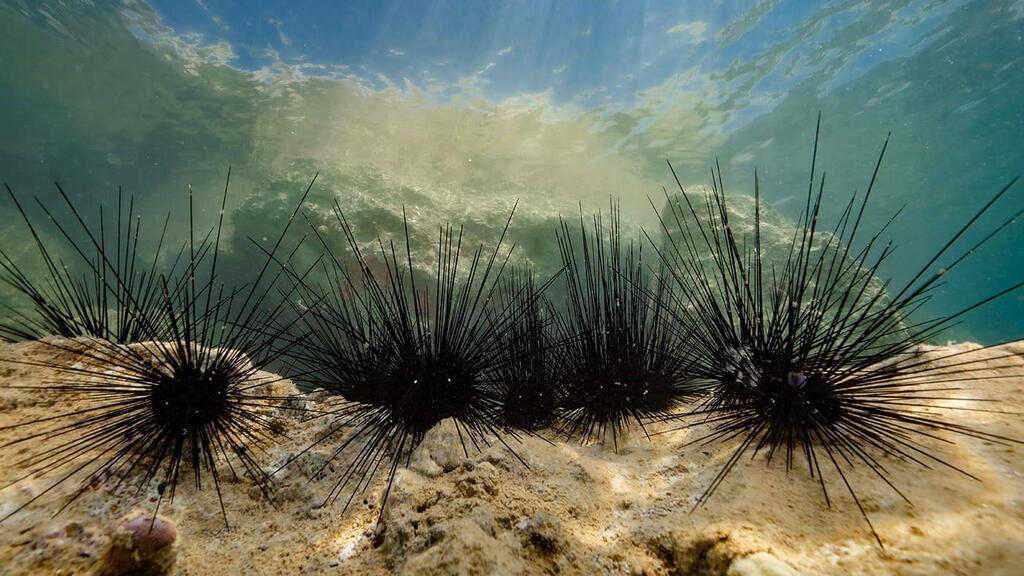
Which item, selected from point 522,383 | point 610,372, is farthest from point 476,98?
point 610,372

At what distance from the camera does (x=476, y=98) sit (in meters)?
16.1

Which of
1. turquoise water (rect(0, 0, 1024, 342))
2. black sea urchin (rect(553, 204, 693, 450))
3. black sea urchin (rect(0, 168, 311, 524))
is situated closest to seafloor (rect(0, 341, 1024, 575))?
black sea urchin (rect(0, 168, 311, 524))

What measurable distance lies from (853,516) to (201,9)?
61.3 feet

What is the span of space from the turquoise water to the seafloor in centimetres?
851

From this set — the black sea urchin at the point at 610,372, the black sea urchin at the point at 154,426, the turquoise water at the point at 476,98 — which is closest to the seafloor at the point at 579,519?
the black sea urchin at the point at 154,426

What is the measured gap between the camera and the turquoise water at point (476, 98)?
12.6m

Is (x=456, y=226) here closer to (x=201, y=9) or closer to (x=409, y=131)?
(x=409, y=131)

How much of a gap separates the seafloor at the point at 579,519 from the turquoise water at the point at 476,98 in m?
8.51

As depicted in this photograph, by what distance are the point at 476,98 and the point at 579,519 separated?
17.3 meters

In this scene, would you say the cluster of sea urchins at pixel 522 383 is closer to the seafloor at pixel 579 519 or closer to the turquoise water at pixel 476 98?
the seafloor at pixel 579 519

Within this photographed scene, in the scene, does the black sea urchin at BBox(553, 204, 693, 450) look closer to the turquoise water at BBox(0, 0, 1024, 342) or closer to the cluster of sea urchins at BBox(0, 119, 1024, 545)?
the cluster of sea urchins at BBox(0, 119, 1024, 545)

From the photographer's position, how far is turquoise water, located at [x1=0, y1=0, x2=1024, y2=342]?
1256 centimetres

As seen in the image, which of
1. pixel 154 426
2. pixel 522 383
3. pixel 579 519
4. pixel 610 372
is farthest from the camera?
pixel 522 383

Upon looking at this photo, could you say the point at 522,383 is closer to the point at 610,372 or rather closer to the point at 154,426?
the point at 610,372
